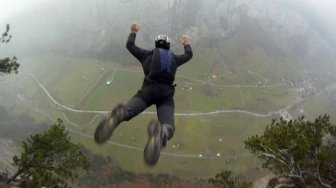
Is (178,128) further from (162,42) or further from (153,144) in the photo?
(153,144)

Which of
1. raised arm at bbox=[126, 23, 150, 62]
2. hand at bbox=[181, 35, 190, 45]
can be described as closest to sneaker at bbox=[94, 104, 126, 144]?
raised arm at bbox=[126, 23, 150, 62]

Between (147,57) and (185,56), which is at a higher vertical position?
(185,56)

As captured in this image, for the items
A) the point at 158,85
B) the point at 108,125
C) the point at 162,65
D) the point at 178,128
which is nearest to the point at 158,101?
the point at 158,85

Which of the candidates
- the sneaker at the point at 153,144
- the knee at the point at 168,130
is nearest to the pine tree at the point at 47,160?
the knee at the point at 168,130

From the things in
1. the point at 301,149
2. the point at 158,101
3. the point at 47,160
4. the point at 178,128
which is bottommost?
the point at 178,128

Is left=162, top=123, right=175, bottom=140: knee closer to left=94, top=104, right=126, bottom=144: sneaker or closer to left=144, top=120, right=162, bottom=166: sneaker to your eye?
left=144, top=120, right=162, bottom=166: sneaker

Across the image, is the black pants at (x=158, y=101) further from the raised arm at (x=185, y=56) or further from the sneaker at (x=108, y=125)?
the raised arm at (x=185, y=56)

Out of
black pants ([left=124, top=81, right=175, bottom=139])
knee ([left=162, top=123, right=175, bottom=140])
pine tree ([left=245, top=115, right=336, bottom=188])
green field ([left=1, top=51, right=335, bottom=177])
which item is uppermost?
black pants ([left=124, top=81, right=175, bottom=139])
